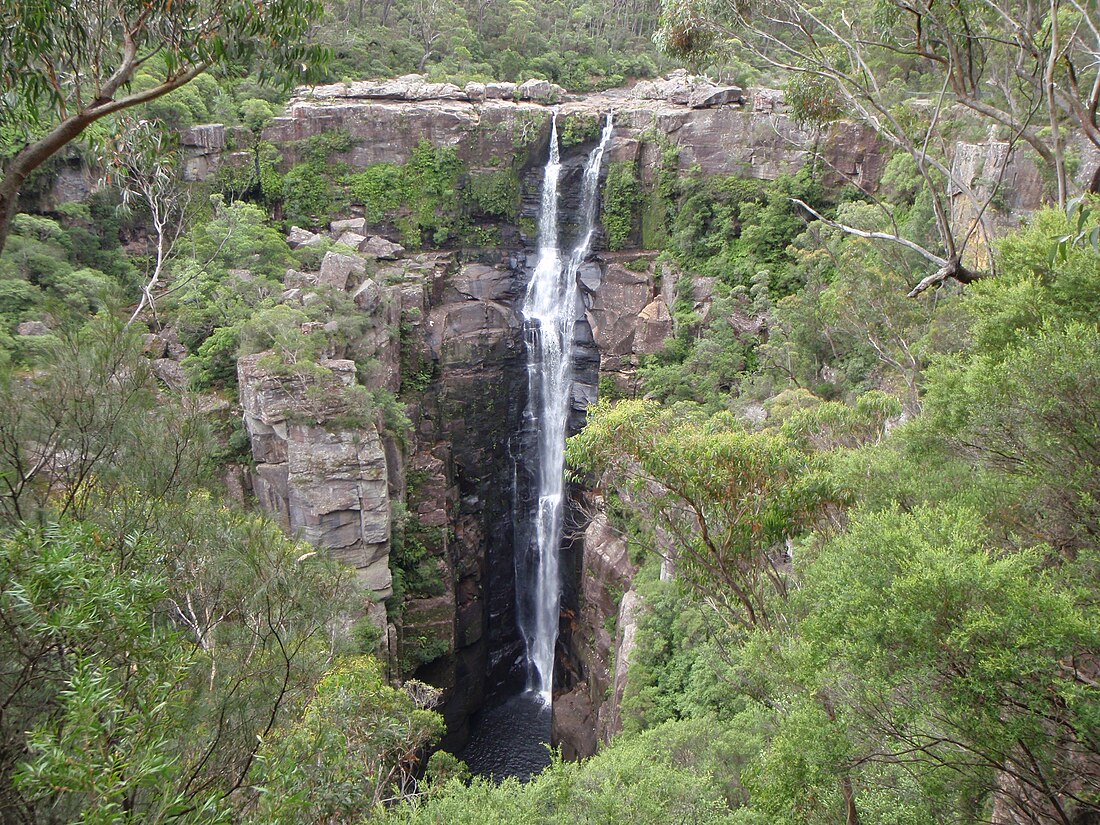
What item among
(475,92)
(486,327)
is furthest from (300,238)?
(475,92)

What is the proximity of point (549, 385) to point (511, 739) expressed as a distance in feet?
41.1

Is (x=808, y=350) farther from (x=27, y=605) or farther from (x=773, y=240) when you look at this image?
(x=27, y=605)

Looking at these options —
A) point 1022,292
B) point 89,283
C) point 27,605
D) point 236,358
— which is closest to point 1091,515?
point 1022,292

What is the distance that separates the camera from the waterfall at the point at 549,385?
25641 millimetres

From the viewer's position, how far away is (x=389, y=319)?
74.4 feet

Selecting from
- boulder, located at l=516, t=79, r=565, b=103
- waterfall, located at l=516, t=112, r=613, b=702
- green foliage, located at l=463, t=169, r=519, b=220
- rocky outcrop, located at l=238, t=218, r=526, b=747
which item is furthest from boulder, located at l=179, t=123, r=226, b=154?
waterfall, located at l=516, t=112, r=613, b=702

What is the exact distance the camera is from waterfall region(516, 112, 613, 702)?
2564 centimetres

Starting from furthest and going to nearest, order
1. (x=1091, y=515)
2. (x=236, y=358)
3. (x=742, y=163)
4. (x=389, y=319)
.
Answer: (x=742, y=163) < (x=389, y=319) < (x=236, y=358) < (x=1091, y=515)

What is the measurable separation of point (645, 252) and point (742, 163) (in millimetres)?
4628

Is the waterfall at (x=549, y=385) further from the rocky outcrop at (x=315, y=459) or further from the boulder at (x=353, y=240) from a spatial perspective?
the rocky outcrop at (x=315, y=459)

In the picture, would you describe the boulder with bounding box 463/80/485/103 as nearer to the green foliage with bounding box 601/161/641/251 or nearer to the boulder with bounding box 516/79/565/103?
the boulder with bounding box 516/79/565/103

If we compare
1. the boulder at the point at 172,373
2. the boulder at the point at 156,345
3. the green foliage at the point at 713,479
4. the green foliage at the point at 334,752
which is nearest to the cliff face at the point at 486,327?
the boulder at the point at 172,373

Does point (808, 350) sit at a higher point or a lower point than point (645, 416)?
lower

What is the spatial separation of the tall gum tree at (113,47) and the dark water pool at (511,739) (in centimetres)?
1915
